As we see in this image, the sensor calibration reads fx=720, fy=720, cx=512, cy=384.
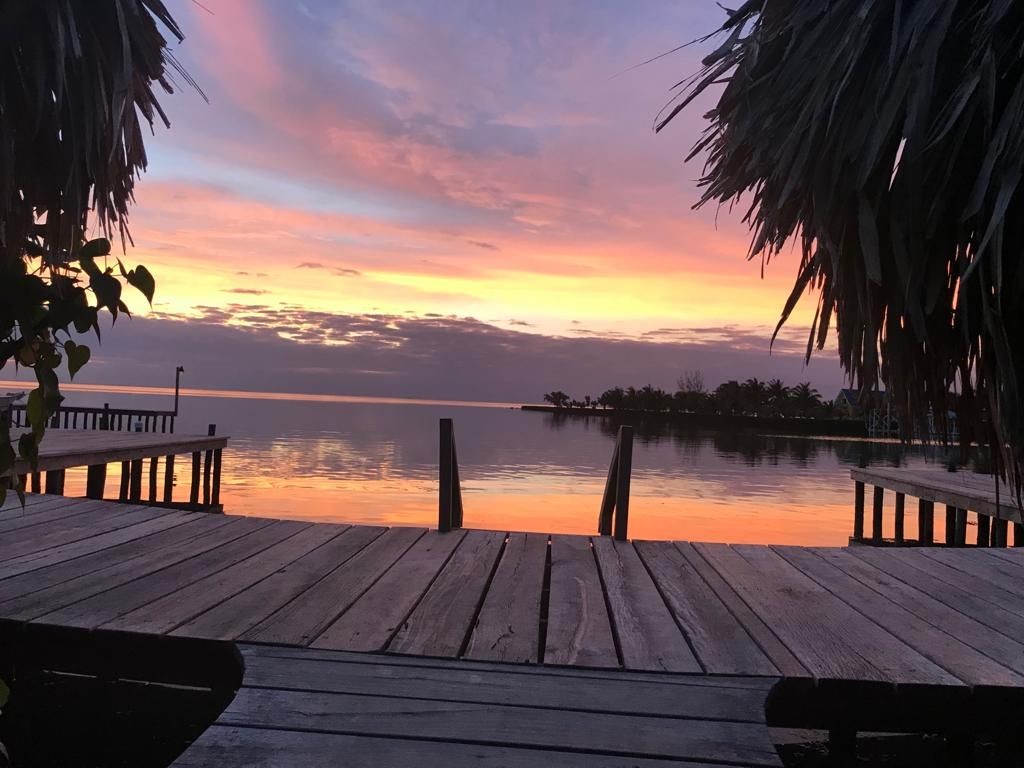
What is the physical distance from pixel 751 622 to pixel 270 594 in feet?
7.55

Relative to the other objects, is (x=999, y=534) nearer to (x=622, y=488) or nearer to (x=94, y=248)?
(x=622, y=488)

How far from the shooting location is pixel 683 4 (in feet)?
27.7

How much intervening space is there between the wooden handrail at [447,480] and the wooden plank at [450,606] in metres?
0.48

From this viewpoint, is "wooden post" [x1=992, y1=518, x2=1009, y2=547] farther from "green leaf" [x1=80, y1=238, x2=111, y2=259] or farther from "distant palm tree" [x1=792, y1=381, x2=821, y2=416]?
"distant palm tree" [x1=792, y1=381, x2=821, y2=416]

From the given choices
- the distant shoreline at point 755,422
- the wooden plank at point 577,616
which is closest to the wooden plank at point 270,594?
the wooden plank at point 577,616

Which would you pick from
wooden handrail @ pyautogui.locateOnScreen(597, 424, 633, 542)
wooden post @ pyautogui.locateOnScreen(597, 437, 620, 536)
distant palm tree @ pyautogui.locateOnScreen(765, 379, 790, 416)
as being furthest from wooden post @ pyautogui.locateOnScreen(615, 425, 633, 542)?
distant palm tree @ pyautogui.locateOnScreen(765, 379, 790, 416)

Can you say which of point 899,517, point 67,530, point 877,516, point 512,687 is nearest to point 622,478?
point 512,687

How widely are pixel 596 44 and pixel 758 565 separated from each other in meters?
9.35

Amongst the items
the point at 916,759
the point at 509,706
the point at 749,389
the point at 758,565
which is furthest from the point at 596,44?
the point at 749,389

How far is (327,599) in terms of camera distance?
3463 mm

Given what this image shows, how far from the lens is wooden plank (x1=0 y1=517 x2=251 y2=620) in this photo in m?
3.25

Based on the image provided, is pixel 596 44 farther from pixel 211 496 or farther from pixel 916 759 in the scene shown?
pixel 211 496

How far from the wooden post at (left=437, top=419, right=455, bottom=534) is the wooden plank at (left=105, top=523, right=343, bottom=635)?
30.8 inches

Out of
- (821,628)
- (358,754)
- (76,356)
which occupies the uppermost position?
(76,356)
